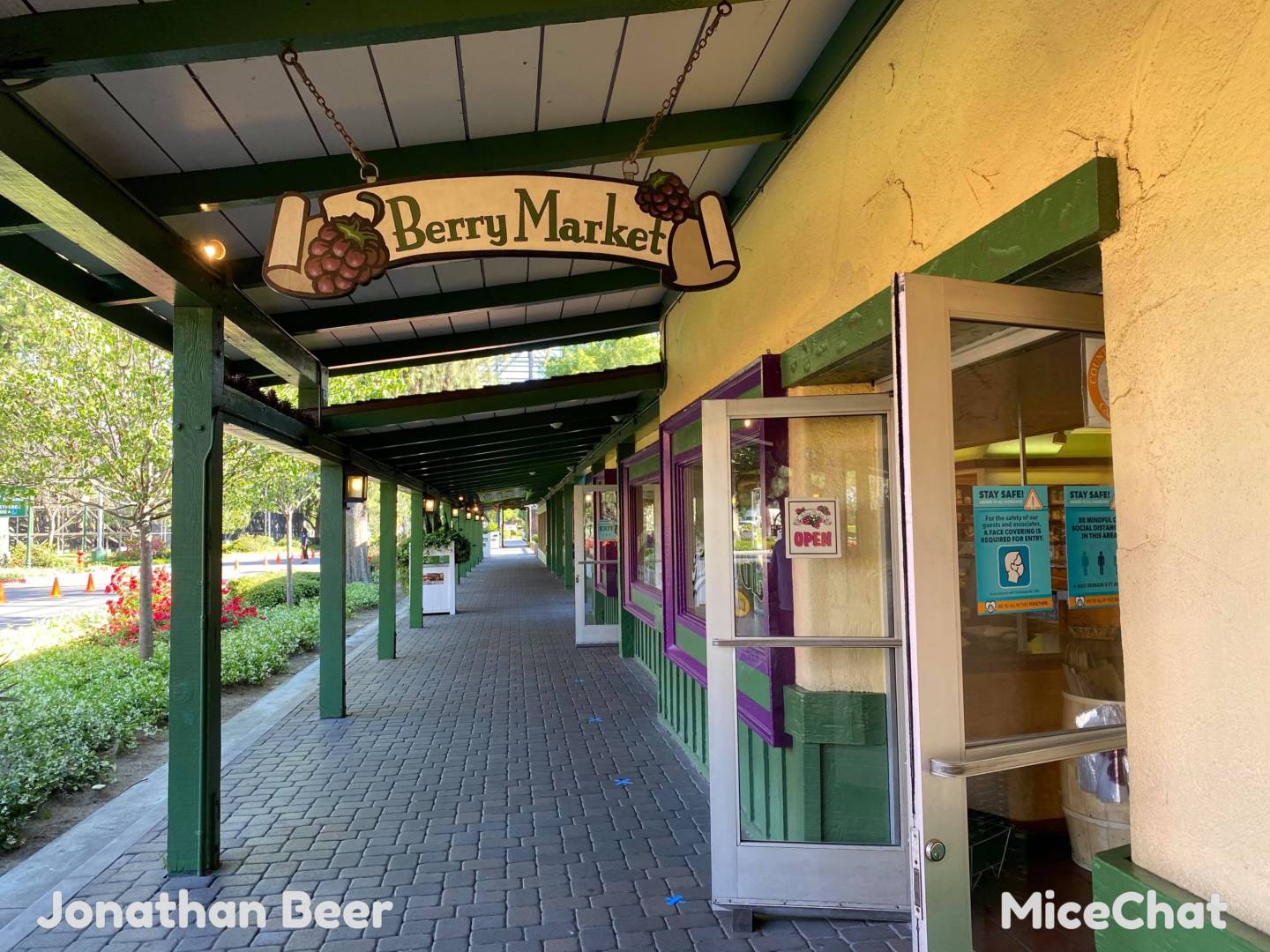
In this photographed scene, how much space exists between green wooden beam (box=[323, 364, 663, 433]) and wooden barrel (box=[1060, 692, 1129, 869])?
5.14 meters

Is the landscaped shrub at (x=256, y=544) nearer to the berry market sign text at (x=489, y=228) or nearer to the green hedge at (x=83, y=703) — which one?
the green hedge at (x=83, y=703)

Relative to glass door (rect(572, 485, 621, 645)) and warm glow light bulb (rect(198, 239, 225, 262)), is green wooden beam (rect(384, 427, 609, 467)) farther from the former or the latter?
warm glow light bulb (rect(198, 239, 225, 262))

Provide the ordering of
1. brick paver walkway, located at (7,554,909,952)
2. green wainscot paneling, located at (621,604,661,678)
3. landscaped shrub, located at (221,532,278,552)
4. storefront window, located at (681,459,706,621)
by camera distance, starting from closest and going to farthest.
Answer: brick paver walkway, located at (7,554,909,952)
storefront window, located at (681,459,706,621)
green wainscot paneling, located at (621,604,661,678)
landscaped shrub, located at (221,532,278,552)

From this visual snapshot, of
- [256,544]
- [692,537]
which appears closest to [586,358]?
[692,537]

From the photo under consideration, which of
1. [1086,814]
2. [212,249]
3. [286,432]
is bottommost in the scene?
[1086,814]

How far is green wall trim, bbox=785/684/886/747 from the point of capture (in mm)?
3592

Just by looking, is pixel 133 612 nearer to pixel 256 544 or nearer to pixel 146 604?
pixel 146 604

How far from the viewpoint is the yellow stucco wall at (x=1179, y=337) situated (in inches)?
61.1

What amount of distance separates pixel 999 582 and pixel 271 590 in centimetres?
1862

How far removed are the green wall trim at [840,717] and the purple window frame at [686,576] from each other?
0.60 feet

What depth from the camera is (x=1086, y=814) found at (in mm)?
2980

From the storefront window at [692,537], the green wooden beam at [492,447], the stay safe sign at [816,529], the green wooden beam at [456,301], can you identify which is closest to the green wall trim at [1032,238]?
the stay safe sign at [816,529]

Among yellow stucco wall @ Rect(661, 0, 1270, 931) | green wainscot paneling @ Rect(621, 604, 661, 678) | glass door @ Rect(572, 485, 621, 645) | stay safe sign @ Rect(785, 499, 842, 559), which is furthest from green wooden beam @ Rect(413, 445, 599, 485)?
yellow stucco wall @ Rect(661, 0, 1270, 931)

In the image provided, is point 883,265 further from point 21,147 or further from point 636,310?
point 636,310
